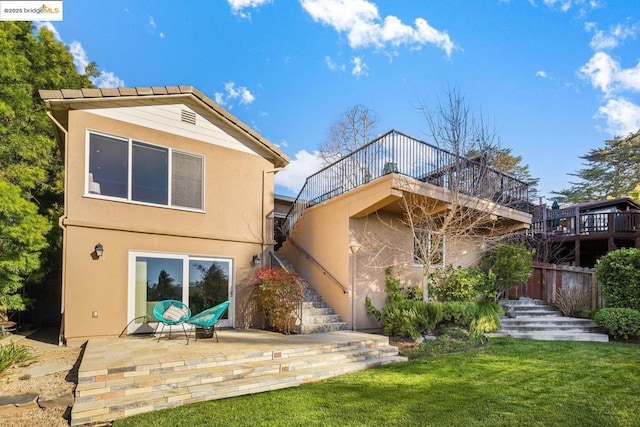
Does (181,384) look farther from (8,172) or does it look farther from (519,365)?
(8,172)

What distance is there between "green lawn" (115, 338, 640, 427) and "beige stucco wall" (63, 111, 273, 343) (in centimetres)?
420

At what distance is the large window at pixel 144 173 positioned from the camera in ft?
27.1

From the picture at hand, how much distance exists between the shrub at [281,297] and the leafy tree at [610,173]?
90.7 feet

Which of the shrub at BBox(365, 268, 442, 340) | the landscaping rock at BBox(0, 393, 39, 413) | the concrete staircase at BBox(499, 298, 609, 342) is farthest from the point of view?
the concrete staircase at BBox(499, 298, 609, 342)

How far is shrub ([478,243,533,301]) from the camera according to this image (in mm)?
10758

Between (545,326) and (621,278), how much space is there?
2.59 metres

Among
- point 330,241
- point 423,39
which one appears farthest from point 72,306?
point 423,39

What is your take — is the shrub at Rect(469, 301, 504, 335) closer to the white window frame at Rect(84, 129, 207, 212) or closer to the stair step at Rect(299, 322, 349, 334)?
the stair step at Rect(299, 322, 349, 334)

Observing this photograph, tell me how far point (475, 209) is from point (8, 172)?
1274 centimetres

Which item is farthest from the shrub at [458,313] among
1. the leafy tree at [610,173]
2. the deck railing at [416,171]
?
the leafy tree at [610,173]

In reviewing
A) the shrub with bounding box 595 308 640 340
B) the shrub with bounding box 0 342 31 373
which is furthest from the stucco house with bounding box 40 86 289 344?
the shrub with bounding box 595 308 640 340

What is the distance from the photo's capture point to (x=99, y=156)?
8.27 meters

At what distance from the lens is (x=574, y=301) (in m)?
11.3

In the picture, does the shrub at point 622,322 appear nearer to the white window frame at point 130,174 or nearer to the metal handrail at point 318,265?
the metal handrail at point 318,265
